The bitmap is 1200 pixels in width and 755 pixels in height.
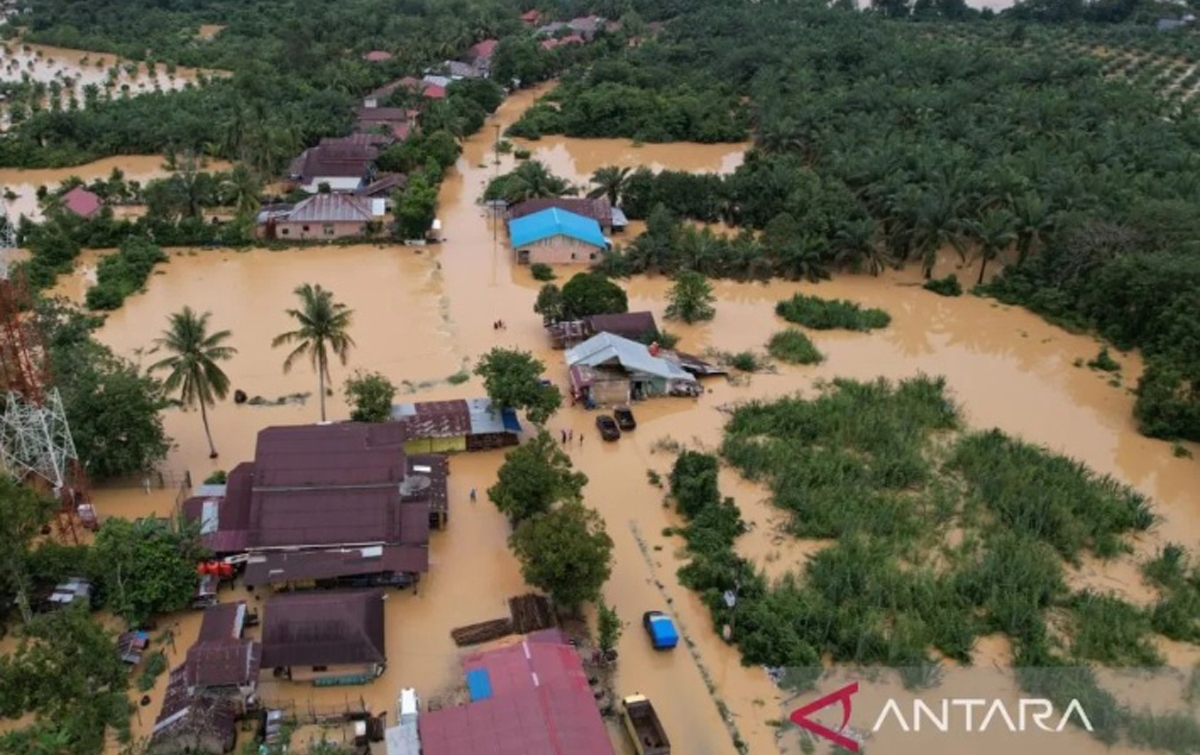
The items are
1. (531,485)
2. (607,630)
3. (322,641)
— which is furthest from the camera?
(531,485)

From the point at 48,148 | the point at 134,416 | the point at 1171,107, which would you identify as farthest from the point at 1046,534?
the point at 48,148

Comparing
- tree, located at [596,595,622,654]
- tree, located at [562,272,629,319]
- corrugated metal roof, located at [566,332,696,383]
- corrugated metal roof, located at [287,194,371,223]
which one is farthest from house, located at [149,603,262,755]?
corrugated metal roof, located at [287,194,371,223]

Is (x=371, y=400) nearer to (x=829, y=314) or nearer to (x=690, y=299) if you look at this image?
(x=690, y=299)

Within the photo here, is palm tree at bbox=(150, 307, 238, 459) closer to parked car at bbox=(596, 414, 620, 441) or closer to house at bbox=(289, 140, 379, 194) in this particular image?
parked car at bbox=(596, 414, 620, 441)

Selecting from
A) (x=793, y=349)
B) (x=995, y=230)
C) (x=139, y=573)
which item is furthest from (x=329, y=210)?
(x=995, y=230)

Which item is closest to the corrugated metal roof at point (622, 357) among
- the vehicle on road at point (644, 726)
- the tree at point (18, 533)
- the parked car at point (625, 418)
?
the parked car at point (625, 418)

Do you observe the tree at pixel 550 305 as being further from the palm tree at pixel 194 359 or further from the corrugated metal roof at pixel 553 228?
the palm tree at pixel 194 359

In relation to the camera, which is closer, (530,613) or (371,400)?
(530,613)
